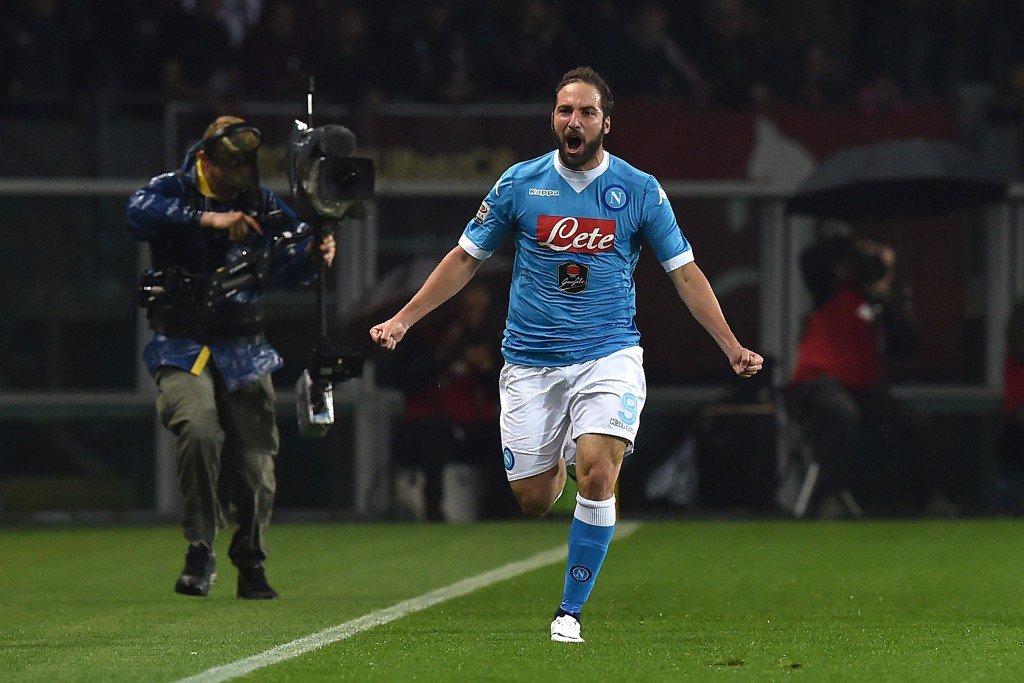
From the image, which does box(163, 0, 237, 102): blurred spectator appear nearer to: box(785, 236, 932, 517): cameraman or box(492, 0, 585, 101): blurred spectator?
box(492, 0, 585, 101): blurred spectator

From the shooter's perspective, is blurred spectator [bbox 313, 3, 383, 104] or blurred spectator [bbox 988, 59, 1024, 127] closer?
blurred spectator [bbox 313, 3, 383, 104]

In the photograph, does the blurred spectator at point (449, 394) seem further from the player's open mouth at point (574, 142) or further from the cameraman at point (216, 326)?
the player's open mouth at point (574, 142)

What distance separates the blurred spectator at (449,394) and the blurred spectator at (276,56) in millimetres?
2475

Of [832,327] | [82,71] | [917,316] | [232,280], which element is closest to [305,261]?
[232,280]

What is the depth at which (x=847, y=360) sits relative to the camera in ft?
48.7

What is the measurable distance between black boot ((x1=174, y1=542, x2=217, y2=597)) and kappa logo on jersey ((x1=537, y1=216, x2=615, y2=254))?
2.48 metres

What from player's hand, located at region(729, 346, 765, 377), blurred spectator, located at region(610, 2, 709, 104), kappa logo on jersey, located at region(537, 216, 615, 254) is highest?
blurred spectator, located at region(610, 2, 709, 104)

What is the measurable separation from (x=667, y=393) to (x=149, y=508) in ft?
14.0

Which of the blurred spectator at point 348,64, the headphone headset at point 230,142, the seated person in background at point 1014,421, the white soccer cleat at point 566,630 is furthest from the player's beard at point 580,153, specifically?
the blurred spectator at point 348,64

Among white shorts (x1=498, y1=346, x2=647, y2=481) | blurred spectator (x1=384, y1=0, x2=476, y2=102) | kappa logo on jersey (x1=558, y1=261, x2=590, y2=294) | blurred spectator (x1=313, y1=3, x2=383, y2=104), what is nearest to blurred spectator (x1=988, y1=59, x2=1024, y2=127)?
blurred spectator (x1=384, y1=0, x2=476, y2=102)

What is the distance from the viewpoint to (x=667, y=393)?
16578 mm

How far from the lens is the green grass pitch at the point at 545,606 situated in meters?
6.40

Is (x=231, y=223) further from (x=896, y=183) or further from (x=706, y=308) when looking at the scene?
(x=896, y=183)

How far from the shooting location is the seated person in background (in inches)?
576
